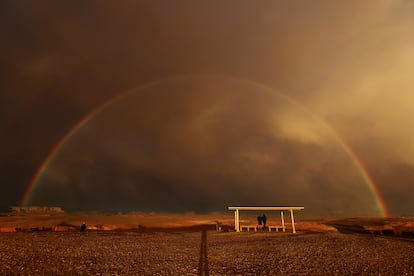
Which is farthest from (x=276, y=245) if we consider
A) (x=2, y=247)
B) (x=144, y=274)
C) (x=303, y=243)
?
(x=2, y=247)

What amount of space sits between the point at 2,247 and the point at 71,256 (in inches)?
327

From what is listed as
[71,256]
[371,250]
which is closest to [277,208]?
[371,250]

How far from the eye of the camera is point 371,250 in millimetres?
24391

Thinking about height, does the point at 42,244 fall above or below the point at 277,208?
below

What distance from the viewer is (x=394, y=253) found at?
75.9 feet

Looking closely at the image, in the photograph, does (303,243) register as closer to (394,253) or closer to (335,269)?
(394,253)

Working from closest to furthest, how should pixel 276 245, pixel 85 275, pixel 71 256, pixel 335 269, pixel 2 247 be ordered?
pixel 85 275 < pixel 335 269 < pixel 71 256 < pixel 2 247 < pixel 276 245

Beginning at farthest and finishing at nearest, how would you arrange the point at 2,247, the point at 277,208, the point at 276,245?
the point at 277,208 < the point at 276,245 < the point at 2,247

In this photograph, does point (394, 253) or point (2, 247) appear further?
point (2, 247)

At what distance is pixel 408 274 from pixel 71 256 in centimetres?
2125

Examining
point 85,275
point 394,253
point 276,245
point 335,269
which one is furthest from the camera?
point 276,245

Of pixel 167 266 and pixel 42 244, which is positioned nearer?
pixel 167 266

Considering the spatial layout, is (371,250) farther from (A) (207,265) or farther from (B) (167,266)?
(B) (167,266)

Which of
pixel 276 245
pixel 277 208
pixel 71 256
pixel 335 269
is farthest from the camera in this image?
pixel 277 208
